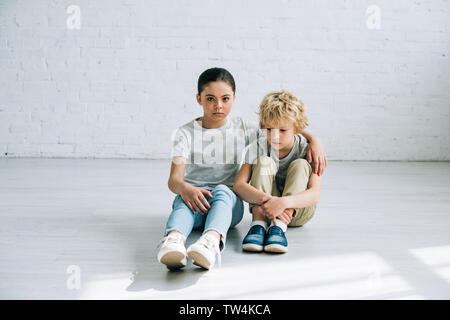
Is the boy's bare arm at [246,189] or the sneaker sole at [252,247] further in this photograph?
the boy's bare arm at [246,189]

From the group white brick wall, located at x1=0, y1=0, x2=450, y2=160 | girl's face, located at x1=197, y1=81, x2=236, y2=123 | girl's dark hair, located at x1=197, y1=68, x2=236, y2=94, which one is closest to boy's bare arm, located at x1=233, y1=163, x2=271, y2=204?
girl's face, located at x1=197, y1=81, x2=236, y2=123

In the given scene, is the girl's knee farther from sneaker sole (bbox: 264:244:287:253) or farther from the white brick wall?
the white brick wall

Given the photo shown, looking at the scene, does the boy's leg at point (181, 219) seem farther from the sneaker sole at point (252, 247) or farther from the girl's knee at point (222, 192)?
the sneaker sole at point (252, 247)

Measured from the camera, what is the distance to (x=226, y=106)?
185 centimetres

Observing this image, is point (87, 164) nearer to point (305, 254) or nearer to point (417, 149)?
point (305, 254)

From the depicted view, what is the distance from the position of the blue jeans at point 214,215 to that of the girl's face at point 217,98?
0.95ft

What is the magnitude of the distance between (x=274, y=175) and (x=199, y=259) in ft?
1.85

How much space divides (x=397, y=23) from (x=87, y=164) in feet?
9.41

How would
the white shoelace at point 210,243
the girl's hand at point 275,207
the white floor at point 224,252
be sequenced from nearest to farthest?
the white floor at point 224,252, the white shoelace at point 210,243, the girl's hand at point 275,207

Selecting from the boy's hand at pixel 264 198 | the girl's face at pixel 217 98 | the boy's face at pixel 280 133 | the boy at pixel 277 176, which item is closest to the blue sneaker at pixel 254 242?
the boy at pixel 277 176

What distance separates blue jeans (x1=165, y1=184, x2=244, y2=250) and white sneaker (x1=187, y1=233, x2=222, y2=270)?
87 millimetres

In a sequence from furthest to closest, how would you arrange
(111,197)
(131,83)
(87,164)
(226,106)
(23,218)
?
(131,83) < (87,164) < (111,197) < (23,218) < (226,106)

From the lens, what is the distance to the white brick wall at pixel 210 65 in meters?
3.96
